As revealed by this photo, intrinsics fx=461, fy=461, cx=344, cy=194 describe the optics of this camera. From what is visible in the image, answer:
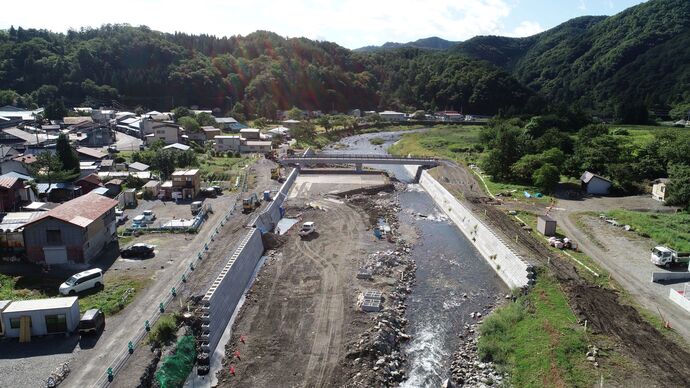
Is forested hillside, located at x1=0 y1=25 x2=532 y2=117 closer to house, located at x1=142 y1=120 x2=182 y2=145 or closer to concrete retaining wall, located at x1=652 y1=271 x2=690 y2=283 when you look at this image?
house, located at x1=142 y1=120 x2=182 y2=145

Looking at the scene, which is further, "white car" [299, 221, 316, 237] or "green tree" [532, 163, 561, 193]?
"green tree" [532, 163, 561, 193]

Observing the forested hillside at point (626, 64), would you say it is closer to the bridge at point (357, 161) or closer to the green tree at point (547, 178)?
the bridge at point (357, 161)

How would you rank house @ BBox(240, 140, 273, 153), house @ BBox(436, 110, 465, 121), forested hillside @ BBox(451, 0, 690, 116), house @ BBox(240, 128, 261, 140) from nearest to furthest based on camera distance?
1. house @ BBox(240, 140, 273, 153)
2. house @ BBox(240, 128, 261, 140)
3. house @ BBox(436, 110, 465, 121)
4. forested hillside @ BBox(451, 0, 690, 116)

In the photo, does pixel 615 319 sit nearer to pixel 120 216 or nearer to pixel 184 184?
pixel 120 216

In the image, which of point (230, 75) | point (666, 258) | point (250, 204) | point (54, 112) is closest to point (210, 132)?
point (54, 112)

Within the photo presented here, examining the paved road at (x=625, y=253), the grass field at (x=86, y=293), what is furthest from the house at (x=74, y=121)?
the paved road at (x=625, y=253)

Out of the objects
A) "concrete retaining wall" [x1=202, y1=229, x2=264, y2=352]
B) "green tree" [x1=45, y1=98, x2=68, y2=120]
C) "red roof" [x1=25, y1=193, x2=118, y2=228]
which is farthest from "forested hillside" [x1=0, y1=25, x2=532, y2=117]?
"concrete retaining wall" [x1=202, y1=229, x2=264, y2=352]

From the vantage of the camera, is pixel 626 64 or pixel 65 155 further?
pixel 626 64
